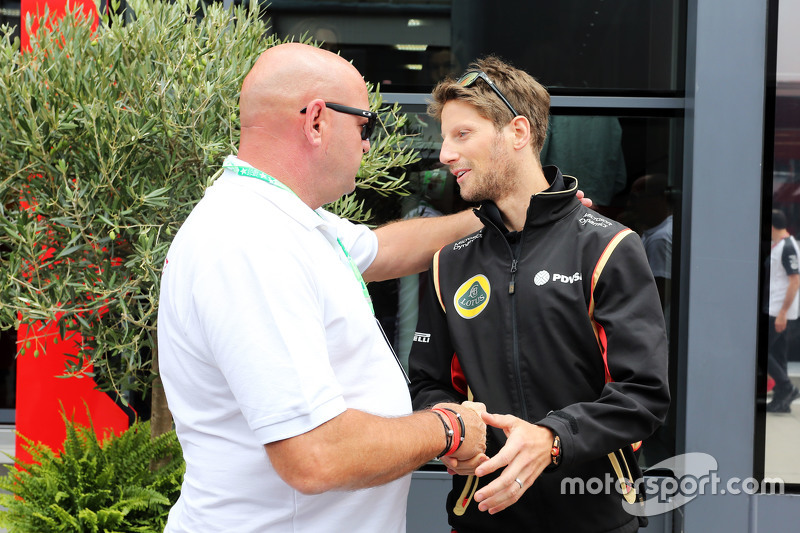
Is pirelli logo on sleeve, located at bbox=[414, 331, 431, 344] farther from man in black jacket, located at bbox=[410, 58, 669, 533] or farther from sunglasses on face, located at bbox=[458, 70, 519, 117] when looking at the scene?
sunglasses on face, located at bbox=[458, 70, 519, 117]

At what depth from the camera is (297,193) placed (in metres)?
1.79

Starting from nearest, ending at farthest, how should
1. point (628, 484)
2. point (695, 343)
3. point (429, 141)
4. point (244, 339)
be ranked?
1. point (244, 339)
2. point (628, 484)
3. point (695, 343)
4. point (429, 141)

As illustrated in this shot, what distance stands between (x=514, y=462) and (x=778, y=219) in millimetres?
3546

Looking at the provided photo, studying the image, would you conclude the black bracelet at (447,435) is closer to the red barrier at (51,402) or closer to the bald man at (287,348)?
the bald man at (287,348)

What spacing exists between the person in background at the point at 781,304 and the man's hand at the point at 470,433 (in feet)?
11.6

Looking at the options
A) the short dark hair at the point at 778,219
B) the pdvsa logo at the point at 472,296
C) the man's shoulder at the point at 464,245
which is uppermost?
the short dark hair at the point at 778,219

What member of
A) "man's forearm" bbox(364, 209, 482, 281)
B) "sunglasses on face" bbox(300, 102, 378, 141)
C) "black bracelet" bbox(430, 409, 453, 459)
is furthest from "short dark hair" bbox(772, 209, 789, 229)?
"black bracelet" bbox(430, 409, 453, 459)

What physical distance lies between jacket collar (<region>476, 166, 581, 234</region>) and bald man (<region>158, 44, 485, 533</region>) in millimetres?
620

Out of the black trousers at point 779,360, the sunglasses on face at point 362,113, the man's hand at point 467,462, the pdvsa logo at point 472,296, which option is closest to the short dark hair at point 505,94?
the pdvsa logo at point 472,296

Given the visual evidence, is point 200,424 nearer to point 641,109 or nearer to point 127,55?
point 127,55

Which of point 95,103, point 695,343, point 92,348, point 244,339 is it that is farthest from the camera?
point 695,343

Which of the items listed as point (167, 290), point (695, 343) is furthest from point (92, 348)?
point (695, 343)

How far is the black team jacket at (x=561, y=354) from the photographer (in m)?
2.03

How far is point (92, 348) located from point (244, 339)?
2131mm
